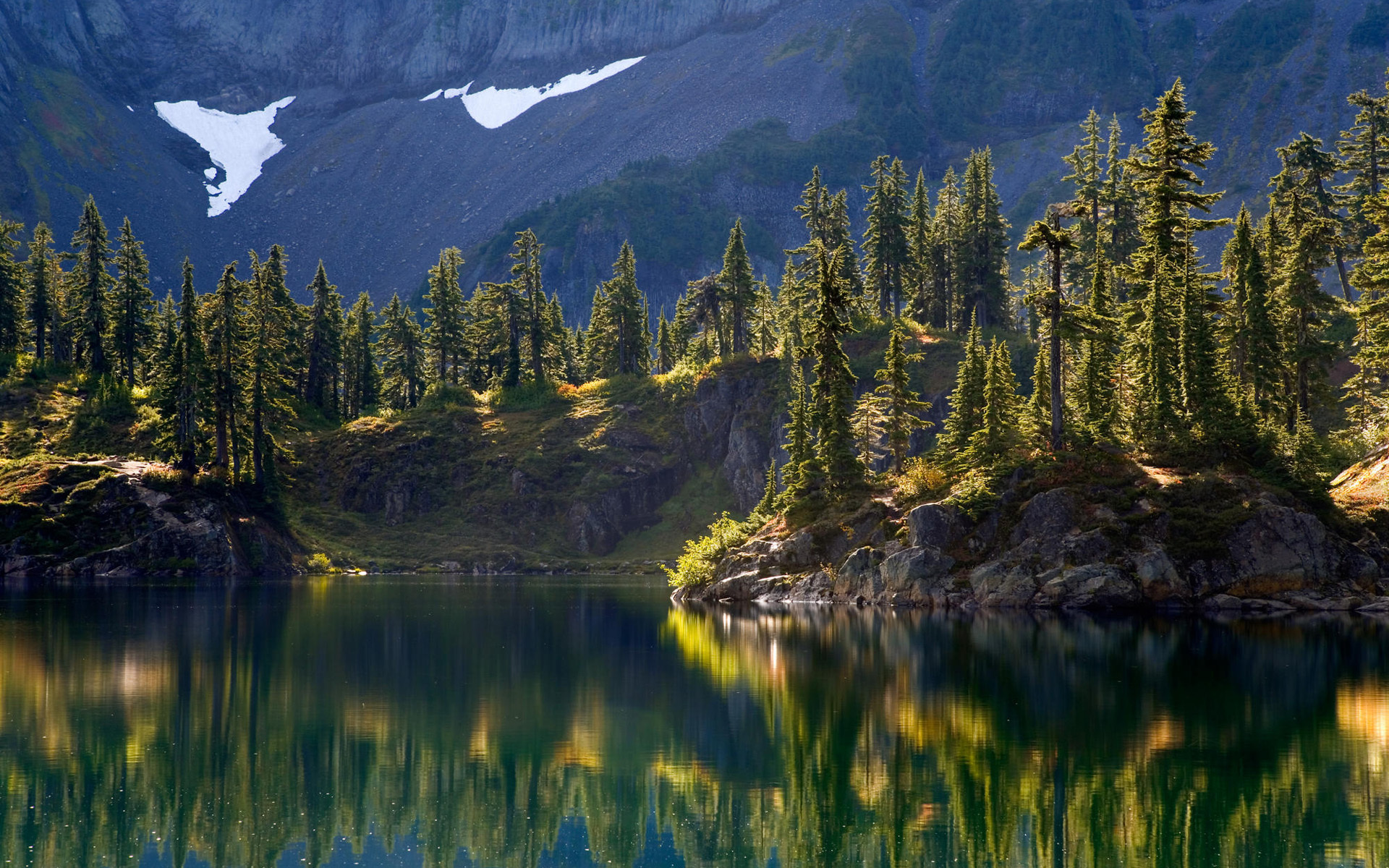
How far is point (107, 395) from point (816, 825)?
102207mm

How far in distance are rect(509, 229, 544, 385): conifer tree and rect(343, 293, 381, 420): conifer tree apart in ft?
56.9

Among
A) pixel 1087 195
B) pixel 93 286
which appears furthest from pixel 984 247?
pixel 93 286

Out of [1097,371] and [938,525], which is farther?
[1097,371]

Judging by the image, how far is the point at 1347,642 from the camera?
43500 mm

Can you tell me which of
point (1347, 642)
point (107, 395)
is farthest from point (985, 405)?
point (107, 395)

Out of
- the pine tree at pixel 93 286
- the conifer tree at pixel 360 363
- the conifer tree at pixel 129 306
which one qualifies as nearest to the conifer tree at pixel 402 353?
the conifer tree at pixel 360 363

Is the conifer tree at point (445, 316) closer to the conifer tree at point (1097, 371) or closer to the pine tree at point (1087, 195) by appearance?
the pine tree at point (1087, 195)

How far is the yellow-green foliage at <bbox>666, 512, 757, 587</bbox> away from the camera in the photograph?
7606 cm

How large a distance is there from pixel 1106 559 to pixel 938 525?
8815 millimetres

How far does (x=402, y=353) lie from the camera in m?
135

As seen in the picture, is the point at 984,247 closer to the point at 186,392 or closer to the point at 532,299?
the point at 532,299

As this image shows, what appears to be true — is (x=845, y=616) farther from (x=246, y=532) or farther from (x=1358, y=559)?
(x=246, y=532)

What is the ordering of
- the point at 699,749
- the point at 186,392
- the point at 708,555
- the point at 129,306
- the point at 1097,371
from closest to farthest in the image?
the point at 699,749 → the point at 1097,371 → the point at 708,555 → the point at 186,392 → the point at 129,306

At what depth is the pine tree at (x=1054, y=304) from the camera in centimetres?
6531
